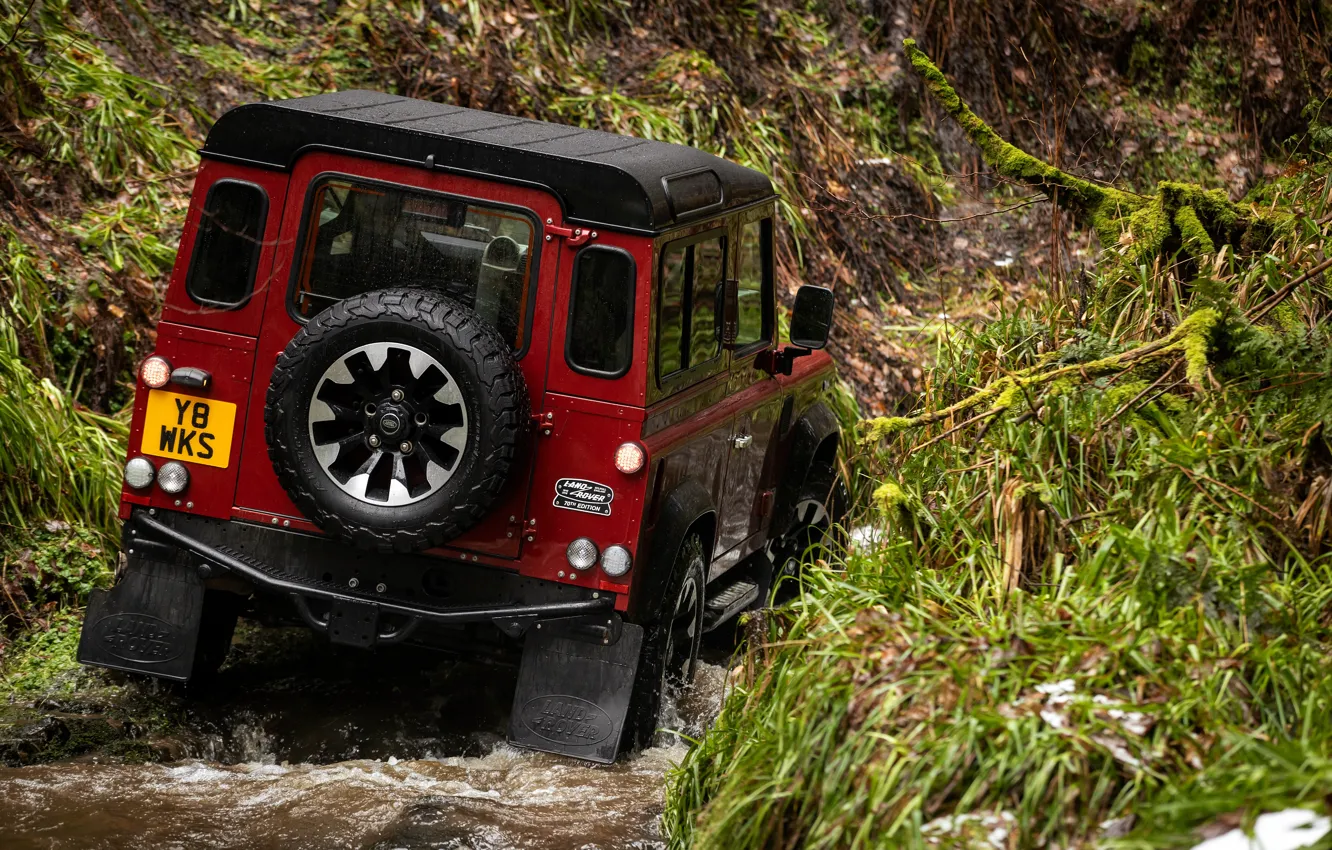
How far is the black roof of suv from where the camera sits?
5359 millimetres

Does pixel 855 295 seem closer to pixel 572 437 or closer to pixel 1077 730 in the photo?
pixel 572 437

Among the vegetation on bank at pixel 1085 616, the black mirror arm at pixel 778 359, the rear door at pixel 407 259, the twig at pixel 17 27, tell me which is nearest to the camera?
the vegetation on bank at pixel 1085 616

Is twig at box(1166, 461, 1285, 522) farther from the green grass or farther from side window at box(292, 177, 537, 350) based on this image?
side window at box(292, 177, 537, 350)

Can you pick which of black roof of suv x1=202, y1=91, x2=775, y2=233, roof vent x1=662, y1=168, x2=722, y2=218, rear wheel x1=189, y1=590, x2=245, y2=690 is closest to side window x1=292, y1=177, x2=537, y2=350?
black roof of suv x1=202, y1=91, x2=775, y2=233

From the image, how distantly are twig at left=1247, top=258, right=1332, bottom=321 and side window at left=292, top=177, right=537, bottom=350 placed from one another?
2.60 m

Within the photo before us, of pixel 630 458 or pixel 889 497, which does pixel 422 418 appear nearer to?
pixel 630 458

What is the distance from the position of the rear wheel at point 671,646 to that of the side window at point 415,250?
119 centimetres

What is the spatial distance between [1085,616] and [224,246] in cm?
337

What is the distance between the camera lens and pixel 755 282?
7.10 m

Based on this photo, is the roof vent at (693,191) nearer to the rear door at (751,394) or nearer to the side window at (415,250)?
the rear door at (751,394)

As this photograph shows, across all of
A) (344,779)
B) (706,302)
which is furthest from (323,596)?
(706,302)

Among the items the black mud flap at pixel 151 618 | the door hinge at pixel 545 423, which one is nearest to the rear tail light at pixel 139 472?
the black mud flap at pixel 151 618

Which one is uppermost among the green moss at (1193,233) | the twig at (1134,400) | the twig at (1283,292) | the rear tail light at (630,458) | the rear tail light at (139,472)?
the green moss at (1193,233)

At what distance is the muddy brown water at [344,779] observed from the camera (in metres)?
4.85
